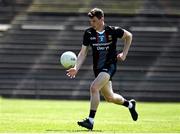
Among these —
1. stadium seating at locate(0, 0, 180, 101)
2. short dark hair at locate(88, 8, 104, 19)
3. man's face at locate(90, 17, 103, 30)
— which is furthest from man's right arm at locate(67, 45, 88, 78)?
stadium seating at locate(0, 0, 180, 101)

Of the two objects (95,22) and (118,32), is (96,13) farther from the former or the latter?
(118,32)

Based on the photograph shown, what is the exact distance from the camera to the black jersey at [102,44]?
14.6 metres

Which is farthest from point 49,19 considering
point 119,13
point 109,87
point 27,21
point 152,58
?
point 109,87

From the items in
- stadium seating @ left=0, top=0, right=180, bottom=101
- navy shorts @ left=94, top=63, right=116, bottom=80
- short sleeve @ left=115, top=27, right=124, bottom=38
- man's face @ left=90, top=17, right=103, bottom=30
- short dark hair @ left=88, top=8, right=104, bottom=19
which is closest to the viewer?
short dark hair @ left=88, top=8, right=104, bottom=19

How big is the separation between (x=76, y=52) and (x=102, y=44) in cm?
2147

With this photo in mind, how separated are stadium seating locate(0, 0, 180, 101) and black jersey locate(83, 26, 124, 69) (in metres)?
19.4

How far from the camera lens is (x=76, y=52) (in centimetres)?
3612

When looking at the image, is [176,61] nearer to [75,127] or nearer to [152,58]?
[152,58]

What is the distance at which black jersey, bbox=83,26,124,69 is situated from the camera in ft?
48.0

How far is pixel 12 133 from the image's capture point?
1231 centimetres

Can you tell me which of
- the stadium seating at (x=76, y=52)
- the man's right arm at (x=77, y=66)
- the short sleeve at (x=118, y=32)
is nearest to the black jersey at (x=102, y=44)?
the short sleeve at (x=118, y=32)

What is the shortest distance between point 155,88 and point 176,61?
2219 millimetres

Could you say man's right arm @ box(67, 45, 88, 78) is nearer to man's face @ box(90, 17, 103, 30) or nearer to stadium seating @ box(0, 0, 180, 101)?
man's face @ box(90, 17, 103, 30)

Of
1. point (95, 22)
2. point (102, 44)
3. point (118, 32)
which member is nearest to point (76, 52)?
point (118, 32)
